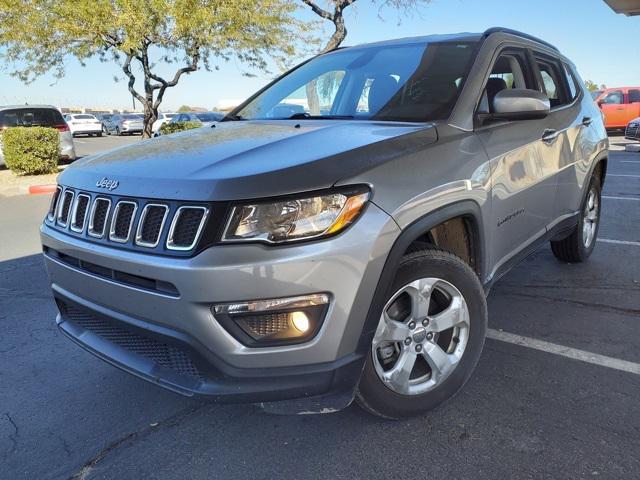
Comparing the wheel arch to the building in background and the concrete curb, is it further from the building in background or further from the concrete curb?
the building in background

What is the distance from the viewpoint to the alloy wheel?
232cm

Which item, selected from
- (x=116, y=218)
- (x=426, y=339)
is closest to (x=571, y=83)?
(x=426, y=339)

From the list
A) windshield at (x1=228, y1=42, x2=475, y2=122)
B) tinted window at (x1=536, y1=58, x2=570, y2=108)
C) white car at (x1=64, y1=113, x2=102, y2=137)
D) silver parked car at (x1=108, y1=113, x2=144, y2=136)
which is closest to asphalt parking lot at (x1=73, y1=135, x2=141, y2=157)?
silver parked car at (x1=108, y1=113, x2=144, y2=136)

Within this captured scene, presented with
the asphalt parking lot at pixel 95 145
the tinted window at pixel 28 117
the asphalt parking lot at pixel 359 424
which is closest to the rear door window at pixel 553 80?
the asphalt parking lot at pixel 359 424

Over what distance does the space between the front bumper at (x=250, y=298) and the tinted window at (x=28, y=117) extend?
13.2m

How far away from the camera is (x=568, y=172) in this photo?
3.96 meters

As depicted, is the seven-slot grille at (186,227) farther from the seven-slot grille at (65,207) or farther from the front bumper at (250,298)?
the seven-slot grille at (65,207)

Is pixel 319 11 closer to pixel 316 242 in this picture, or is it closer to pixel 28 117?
pixel 28 117

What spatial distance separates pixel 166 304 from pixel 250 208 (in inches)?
18.7

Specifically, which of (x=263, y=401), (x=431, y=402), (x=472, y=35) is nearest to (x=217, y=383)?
(x=263, y=401)

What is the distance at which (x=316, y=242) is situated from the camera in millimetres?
1936

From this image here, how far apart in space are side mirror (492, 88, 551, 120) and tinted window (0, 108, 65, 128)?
1340cm

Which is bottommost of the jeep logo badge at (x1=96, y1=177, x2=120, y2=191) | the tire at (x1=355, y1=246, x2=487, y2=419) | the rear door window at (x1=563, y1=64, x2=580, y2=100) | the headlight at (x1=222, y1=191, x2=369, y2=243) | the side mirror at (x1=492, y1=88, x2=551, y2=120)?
the tire at (x1=355, y1=246, x2=487, y2=419)

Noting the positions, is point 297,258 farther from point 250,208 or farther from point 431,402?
point 431,402
